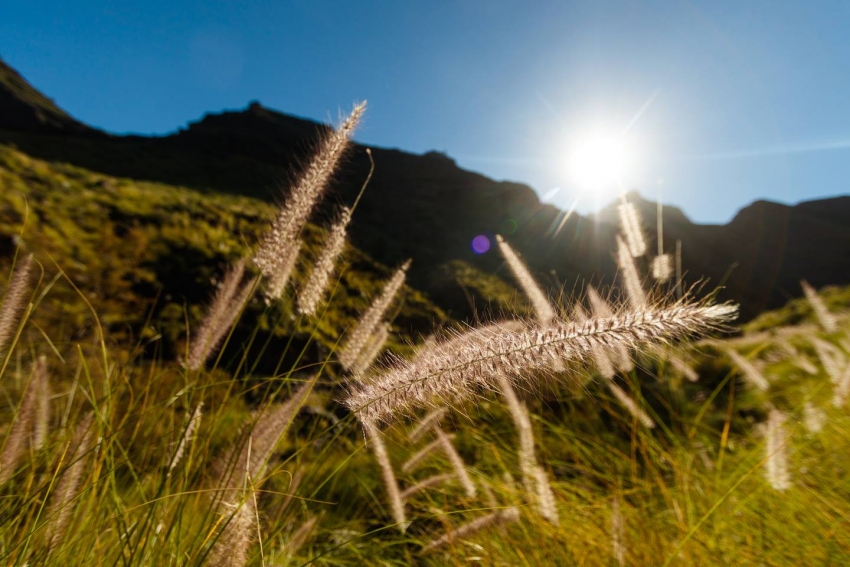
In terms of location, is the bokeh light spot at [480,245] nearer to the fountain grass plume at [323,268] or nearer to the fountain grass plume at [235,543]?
the fountain grass plume at [323,268]

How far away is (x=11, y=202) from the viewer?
3979mm

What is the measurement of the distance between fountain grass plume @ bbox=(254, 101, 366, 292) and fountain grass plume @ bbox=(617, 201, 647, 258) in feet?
5.84

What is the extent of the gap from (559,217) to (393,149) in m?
19.9

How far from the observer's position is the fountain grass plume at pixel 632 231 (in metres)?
2.50

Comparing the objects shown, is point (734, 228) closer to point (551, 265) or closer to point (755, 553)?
point (551, 265)

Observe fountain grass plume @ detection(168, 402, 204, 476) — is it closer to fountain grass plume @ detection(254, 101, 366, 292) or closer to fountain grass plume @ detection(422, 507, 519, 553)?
fountain grass plume @ detection(254, 101, 366, 292)

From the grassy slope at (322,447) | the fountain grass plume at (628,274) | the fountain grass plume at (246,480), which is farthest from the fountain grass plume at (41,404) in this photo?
the fountain grass plume at (628,274)

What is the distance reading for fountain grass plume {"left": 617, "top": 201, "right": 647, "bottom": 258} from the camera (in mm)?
2498

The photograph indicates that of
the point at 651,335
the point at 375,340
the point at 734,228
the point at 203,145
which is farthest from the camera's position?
the point at 734,228

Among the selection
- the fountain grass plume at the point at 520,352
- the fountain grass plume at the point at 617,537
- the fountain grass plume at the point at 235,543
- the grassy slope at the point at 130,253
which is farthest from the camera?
the grassy slope at the point at 130,253

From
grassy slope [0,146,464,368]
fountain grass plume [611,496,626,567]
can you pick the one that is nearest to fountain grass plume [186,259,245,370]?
grassy slope [0,146,464,368]

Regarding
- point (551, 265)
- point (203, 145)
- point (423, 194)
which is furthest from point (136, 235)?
point (203, 145)

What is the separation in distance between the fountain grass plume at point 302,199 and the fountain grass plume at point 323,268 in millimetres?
154

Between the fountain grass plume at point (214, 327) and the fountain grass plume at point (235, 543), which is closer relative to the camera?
the fountain grass plume at point (235, 543)
